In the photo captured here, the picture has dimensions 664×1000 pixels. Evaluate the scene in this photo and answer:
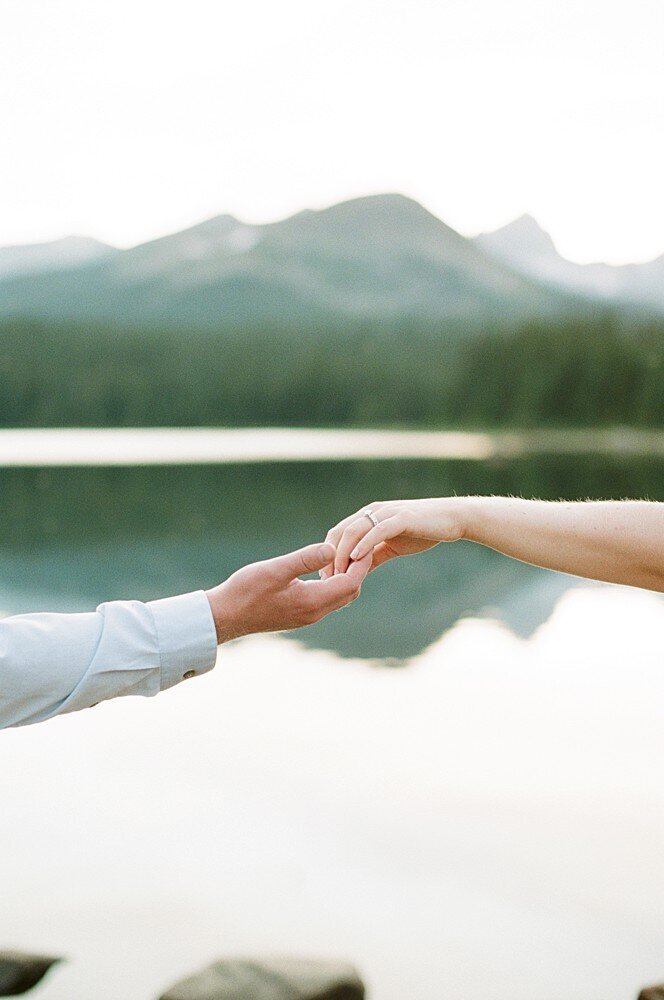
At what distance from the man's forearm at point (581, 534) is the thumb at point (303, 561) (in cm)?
47

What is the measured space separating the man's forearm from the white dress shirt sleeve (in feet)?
3.28

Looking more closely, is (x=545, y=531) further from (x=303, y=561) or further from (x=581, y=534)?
(x=303, y=561)

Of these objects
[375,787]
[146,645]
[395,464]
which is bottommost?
[395,464]

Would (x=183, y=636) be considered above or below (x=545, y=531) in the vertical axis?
below

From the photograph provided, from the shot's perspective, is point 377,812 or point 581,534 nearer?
point 581,534

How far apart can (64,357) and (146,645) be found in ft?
376

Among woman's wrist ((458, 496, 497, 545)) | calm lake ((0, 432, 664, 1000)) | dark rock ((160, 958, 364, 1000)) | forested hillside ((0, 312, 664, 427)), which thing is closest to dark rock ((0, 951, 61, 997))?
calm lake ((0, 432, 664, 1000))

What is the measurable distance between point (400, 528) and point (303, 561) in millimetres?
474

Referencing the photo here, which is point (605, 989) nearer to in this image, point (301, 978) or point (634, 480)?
point (301, 978)

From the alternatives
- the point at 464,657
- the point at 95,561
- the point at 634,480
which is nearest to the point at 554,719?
the point at 464,657

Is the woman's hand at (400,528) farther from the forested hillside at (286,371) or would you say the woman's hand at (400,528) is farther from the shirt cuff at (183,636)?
the forested hillside at (286,371)

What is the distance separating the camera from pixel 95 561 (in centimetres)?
2197

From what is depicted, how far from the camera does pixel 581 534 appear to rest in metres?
3.60

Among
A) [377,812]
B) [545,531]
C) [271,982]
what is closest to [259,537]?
[377,812]
